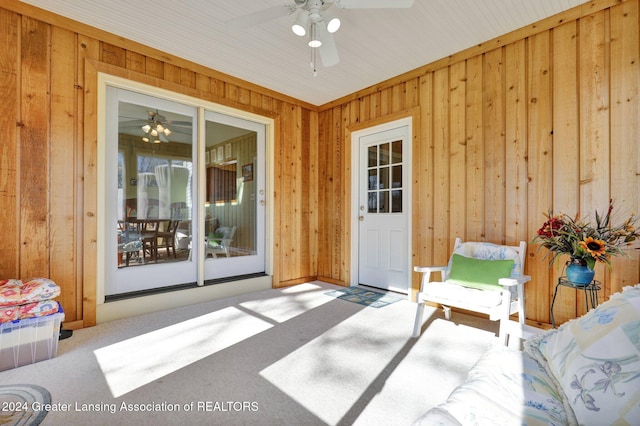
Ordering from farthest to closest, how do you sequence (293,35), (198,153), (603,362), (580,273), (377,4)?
(198,153) → (293,35) → (580,273) → (377,4) → (603,362)

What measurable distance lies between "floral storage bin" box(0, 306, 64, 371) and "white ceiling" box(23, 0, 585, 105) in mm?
2387

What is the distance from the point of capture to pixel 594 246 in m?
1.95

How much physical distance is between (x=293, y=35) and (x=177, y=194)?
2.04m

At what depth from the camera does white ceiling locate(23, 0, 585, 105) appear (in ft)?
7.96

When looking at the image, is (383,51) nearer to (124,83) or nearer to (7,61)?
(124,83)

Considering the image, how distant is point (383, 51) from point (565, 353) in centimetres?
292

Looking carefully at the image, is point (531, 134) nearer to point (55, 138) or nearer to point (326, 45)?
point (326, 45)

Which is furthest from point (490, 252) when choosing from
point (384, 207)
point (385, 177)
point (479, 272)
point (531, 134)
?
point (385, 177)

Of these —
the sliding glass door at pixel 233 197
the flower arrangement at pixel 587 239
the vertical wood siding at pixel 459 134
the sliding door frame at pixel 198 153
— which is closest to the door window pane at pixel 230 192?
the sliding glass door at pixel 233 197

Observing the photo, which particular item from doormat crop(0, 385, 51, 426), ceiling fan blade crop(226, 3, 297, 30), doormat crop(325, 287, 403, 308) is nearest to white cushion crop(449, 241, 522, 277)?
doormat crop(325, 287, 403, 308)

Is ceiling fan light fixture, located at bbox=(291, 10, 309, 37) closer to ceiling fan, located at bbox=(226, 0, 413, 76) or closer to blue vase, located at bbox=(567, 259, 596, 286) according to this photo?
ceiling fan, located at bbox=(226, 0, 413, 76)

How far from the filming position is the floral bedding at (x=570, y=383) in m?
0.81

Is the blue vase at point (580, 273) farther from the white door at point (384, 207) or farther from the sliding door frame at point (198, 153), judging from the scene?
the sliding door frame at point (198, 153)

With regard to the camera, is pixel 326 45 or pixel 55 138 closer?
pixel 326 45
